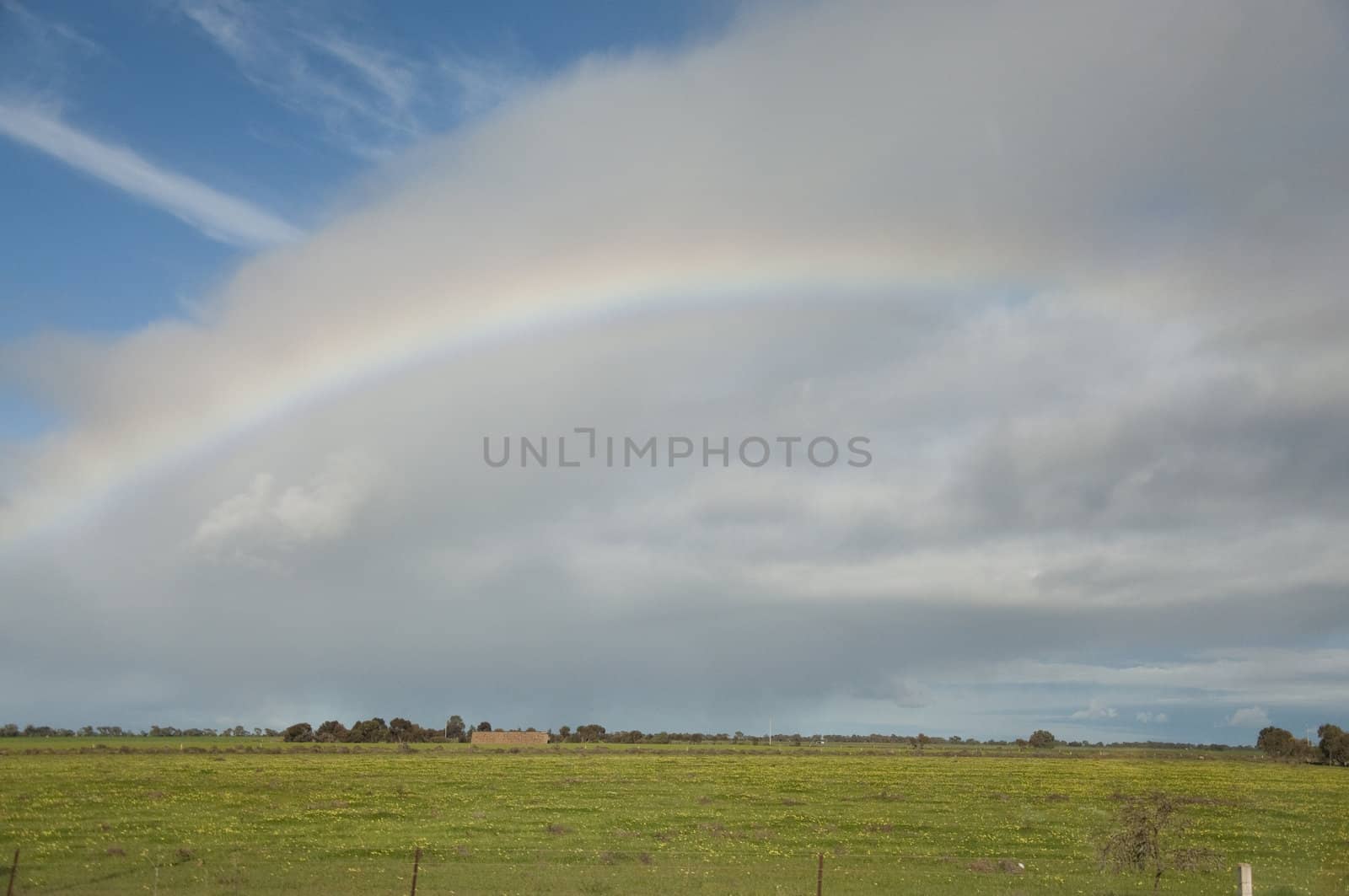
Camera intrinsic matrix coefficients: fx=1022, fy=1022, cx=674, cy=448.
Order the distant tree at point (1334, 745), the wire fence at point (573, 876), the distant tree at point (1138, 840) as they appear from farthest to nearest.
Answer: the distant tree at point (1334, 745) < the wire fence at point (573, 876) < the distant tree at point (1138, 840)

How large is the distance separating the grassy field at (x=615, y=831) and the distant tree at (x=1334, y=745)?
89.2m

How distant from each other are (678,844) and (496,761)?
70.8 meters

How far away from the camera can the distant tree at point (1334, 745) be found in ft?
537

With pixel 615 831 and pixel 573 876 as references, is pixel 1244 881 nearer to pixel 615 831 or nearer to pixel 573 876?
pixel 573 876

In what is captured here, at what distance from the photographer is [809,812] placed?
2328 inches

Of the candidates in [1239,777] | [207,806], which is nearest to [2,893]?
[207,806]

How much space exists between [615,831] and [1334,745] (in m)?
163

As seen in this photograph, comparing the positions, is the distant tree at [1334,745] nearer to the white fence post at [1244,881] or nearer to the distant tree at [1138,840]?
the distant tree at [1138,840]

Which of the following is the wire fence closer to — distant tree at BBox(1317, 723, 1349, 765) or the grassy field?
the grassy field

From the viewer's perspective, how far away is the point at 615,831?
158 feet

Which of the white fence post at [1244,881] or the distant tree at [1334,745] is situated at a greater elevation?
the white fence post at [1244,881]

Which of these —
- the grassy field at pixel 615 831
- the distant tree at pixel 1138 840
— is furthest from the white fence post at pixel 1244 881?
Answer: the grassy field at pixel 615 831

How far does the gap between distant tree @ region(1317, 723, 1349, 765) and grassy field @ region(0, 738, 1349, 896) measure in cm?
8922

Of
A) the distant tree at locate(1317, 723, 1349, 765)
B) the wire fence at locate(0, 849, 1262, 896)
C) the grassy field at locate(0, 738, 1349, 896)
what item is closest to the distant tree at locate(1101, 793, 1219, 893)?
the grassy field at locate(0, 738, 1349, 896)
